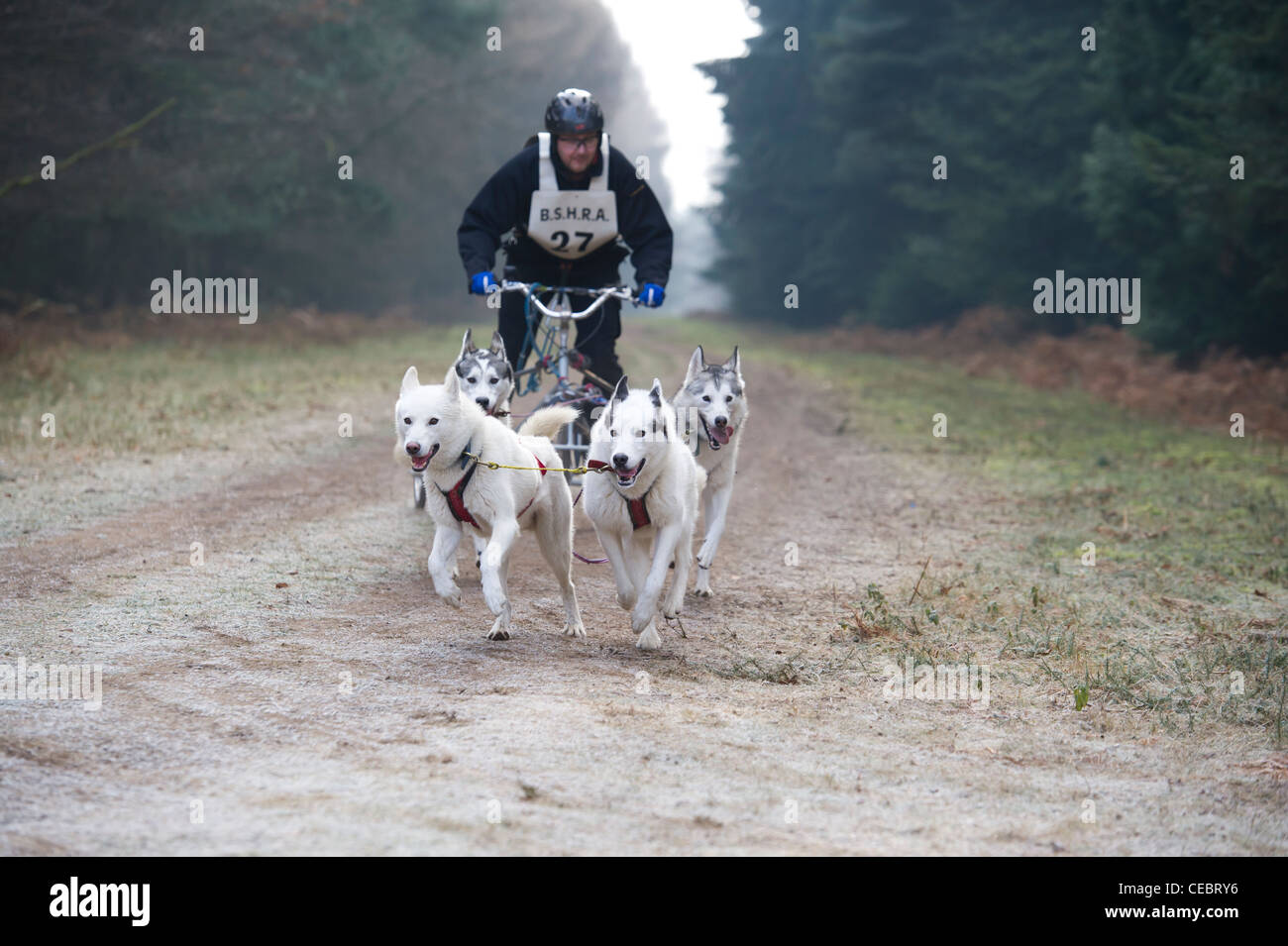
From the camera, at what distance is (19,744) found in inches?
144

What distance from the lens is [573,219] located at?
294 inches

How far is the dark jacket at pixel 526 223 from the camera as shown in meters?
7.37

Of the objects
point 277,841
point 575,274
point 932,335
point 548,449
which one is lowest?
point 277,841

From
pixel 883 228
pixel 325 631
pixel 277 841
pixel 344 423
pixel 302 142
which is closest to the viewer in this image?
pixel 277 841

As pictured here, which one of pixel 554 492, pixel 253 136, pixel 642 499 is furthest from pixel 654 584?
pixel 253 136

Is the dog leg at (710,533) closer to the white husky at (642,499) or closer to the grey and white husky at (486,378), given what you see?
the white husky at (642,499)

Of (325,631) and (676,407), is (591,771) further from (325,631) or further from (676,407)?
(676,407)

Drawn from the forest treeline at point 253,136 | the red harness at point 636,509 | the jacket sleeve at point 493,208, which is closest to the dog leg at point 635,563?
the red harness at point 636,509

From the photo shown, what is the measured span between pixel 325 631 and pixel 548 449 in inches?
56.4

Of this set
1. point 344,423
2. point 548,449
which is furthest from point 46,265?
point 548,449

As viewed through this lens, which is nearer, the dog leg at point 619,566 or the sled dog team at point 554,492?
the sled dog team at point 554,492

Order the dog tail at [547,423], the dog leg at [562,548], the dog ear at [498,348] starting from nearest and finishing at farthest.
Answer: the dog leg at [562,548] → the dog tail at [547,423] → the dog ear at [498,348]

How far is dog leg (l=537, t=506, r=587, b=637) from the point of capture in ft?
18.7

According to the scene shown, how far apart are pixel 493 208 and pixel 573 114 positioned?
2.73 ft
